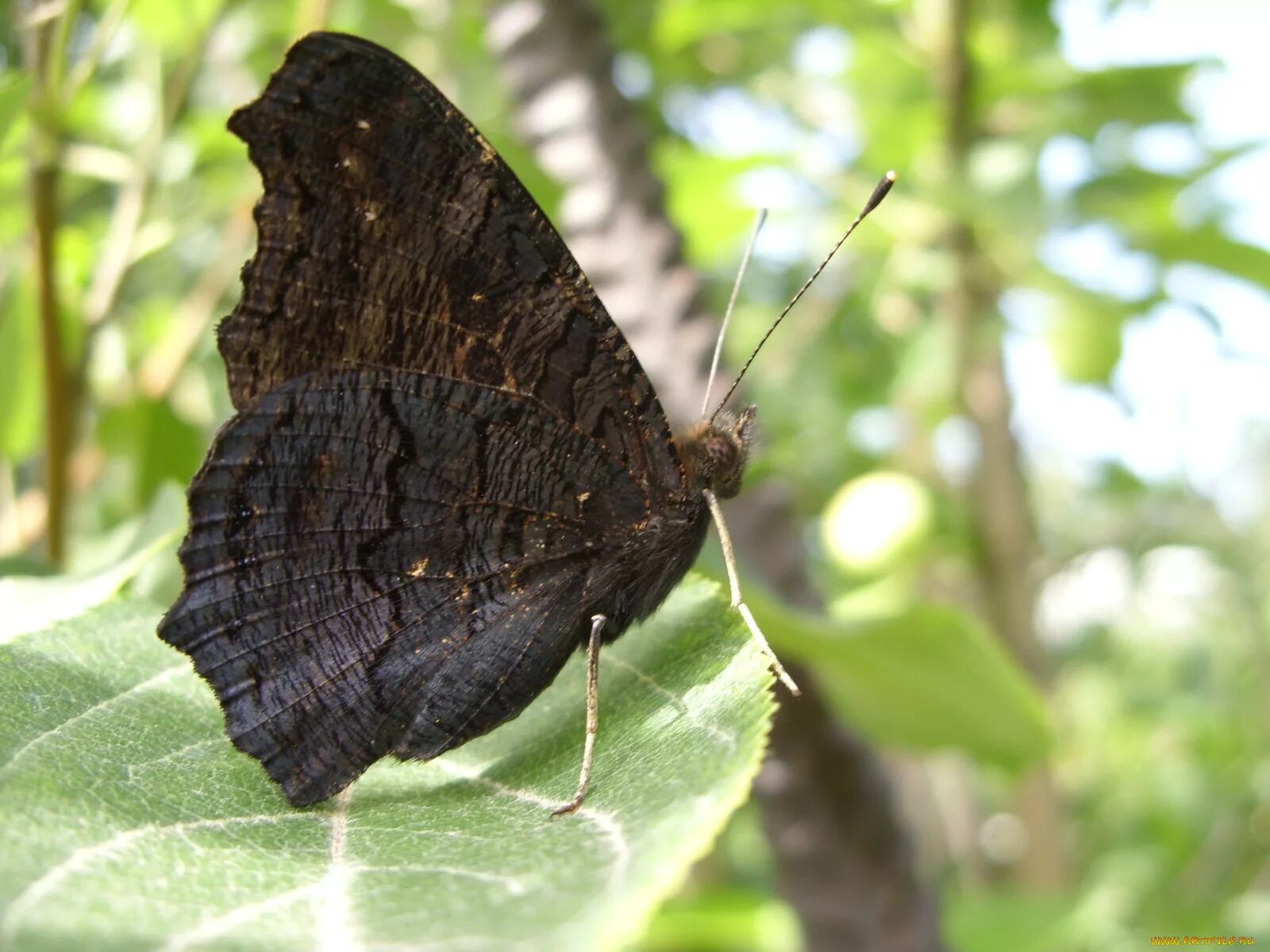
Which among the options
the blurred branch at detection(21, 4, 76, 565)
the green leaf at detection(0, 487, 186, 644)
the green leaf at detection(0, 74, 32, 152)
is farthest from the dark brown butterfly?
the blurred branch at detection(21, 4, 76, 565)

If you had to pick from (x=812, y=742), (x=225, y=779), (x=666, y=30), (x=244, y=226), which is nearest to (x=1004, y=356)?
(x=666, y=30)

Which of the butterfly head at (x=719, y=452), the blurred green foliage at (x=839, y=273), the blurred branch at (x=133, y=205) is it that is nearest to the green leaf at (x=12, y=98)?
the blurred green foliage at (x=839, y=273)

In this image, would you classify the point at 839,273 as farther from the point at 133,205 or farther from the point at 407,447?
the point at 407,447

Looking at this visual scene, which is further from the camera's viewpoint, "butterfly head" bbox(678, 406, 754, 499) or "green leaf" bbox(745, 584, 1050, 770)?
"green leaf" bbox(745, 584, 1050, 770)

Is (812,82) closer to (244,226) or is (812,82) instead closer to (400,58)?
(244,226)

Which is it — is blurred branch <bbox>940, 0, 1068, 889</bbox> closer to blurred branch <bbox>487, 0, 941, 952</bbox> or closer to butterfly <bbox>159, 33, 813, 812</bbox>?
blurred branch <bbox>487, 0, 941, 952</bbox>

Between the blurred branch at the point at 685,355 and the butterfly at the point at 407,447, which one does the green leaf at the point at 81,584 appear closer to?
the butterfly at the point at 407,447
